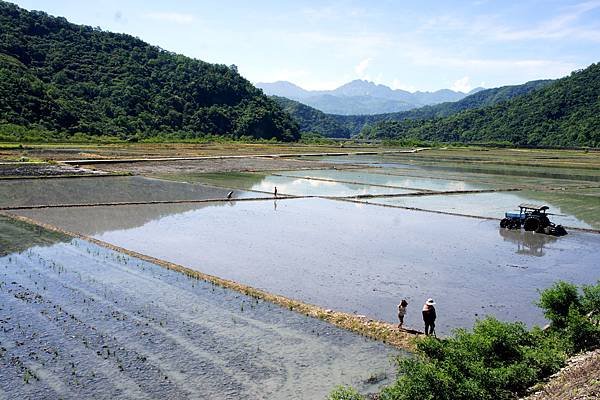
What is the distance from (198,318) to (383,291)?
5.35 meters

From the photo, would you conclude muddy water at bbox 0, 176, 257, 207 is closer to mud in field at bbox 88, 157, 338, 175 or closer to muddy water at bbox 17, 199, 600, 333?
muddy water at bbox 17, 199, 600, 333

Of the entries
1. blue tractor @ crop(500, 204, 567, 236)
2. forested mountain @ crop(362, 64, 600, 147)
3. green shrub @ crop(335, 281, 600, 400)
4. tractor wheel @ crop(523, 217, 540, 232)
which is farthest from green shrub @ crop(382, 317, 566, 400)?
forested mountain @ crop(362, 64, 600, 147)

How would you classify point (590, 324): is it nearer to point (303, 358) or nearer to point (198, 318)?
point (303, 358)

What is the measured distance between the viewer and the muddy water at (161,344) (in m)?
9.32

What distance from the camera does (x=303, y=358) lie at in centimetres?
1059

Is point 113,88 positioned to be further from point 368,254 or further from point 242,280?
point 242,280

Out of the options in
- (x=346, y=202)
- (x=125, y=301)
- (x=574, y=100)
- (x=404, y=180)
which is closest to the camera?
(x=125, y=301)

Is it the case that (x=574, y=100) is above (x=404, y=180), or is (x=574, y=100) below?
above

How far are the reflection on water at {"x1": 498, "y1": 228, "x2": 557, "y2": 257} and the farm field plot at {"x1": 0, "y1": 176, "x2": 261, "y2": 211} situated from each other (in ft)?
53.7

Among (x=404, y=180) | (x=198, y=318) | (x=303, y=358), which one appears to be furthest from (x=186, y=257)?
(x=404, y=180)

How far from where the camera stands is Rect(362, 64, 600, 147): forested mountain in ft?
361

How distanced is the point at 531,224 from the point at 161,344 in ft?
64.2

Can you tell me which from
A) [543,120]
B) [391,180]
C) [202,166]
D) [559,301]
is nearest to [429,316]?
[559,301]

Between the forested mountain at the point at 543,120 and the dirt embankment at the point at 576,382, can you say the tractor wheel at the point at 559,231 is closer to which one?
the dirt embankment at the point at 576,382
